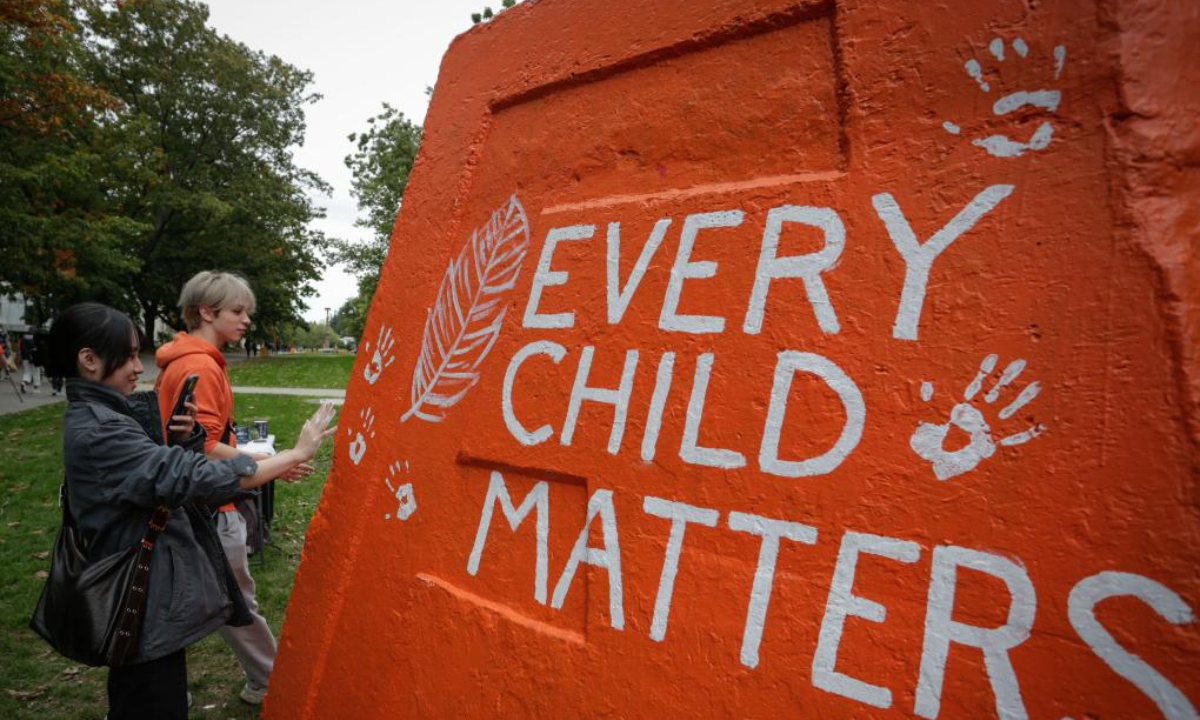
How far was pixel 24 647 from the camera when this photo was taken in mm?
3523

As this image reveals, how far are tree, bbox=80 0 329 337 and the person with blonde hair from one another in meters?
20.1

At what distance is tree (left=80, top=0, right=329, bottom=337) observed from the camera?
21.2m

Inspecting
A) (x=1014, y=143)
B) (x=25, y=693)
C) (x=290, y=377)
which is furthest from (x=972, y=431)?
(x=290, y=377)

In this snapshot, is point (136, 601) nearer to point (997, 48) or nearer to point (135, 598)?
point (135, 598)

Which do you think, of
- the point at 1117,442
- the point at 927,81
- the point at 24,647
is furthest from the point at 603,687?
the point at 24,647

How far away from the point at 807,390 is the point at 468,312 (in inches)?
52.7

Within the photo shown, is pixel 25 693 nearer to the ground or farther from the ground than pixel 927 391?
nearer to the ground

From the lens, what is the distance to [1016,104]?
138 cm

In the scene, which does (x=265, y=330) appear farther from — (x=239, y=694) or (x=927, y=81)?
(x=927, y=81)

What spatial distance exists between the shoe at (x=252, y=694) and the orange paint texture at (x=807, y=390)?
88cm

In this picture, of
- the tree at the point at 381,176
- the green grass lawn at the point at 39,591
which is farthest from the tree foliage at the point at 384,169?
the green grass lawn at the point at 39,591

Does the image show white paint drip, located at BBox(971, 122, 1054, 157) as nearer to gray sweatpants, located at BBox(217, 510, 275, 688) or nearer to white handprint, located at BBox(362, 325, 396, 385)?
white handprint, located at BBox(362, 325, 396, 385)

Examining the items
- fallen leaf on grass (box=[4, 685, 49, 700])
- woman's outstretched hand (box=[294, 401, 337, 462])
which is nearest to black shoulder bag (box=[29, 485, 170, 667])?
woman's outstretched hand (box=[294, 401, 337, 462])

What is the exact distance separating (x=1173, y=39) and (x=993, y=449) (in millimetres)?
917
